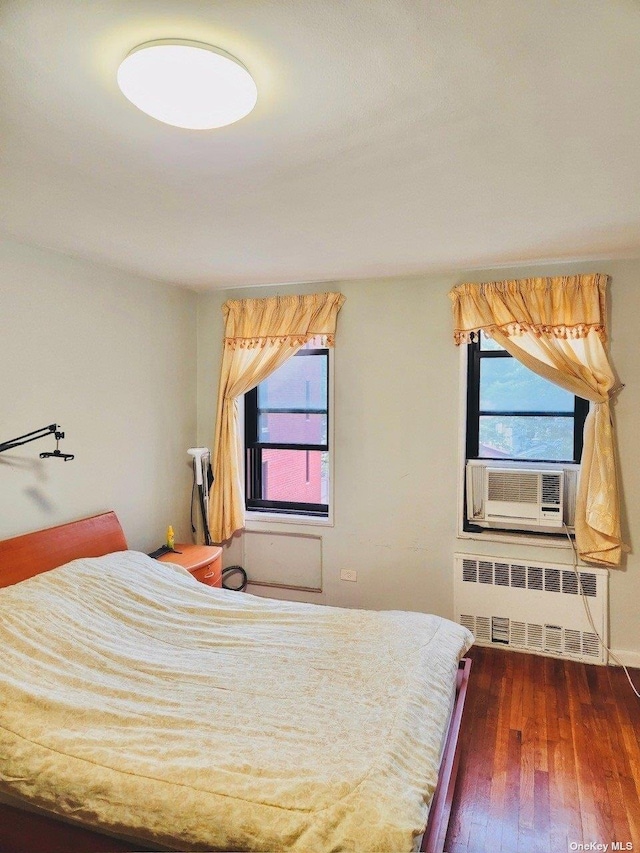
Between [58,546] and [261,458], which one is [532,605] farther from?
[58,546]

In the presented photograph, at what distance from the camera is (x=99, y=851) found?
1.51 metres

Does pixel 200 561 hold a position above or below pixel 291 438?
below

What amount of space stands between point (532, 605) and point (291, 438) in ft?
6.83

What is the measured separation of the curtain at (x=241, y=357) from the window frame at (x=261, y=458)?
15cm

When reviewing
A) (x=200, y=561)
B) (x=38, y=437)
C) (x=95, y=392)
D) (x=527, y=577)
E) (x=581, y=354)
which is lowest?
(x=527, y=577)

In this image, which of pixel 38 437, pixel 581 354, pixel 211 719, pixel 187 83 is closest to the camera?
pixel 187 83

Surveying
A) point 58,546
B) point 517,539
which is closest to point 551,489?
point 517,539

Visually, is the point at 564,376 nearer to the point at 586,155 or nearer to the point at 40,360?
the point at 586,155

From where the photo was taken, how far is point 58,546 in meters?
2.74

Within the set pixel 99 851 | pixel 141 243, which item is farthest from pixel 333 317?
pixel 99 851

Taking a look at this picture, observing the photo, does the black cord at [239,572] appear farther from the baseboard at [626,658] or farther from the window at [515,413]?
the baseboard at [626,658]

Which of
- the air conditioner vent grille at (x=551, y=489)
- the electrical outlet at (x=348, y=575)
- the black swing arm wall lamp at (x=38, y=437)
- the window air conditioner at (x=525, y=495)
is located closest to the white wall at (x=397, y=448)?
the electrical outlet at (x=348, y=575)

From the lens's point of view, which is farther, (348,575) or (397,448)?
(348,575)

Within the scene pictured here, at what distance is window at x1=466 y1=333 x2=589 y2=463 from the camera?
11.0 feet
